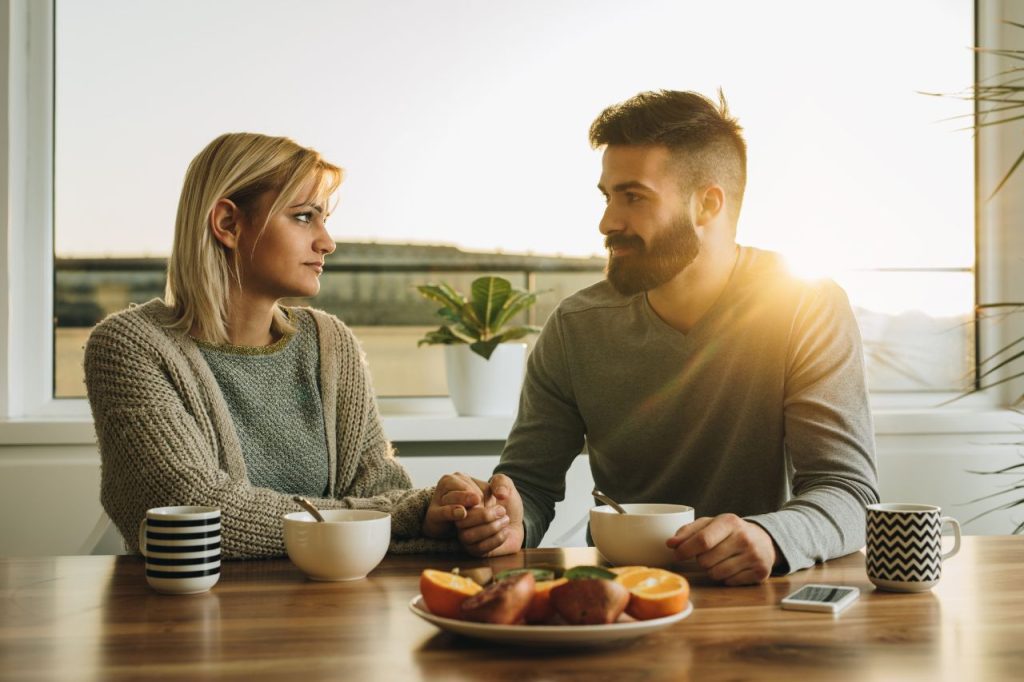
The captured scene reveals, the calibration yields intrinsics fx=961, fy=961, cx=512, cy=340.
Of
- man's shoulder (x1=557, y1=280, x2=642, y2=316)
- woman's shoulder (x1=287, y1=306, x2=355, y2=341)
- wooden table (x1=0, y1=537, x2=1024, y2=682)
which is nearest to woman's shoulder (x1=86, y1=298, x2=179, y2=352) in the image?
woman's shoulder (x1=287, y1=306, x2=355, y2=341)

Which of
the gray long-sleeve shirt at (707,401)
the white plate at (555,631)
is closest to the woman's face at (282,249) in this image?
the gray long-sleeve shirt at (707,401)

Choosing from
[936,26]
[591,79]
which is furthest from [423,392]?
[936,26]

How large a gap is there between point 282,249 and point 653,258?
2.26 ft

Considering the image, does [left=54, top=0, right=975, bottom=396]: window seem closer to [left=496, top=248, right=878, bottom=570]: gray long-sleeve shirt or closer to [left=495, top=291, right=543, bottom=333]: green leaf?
[left=495, top=291, right=543, bottom=333]: green leaf

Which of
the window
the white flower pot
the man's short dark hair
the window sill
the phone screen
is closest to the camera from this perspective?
the phone screen

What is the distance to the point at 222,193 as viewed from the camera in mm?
1733

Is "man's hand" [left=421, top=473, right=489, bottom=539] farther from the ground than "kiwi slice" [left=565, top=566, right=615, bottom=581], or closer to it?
closer to it

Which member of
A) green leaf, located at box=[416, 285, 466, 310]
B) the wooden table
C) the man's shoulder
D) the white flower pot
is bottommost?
the wooden table

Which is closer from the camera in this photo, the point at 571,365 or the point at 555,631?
the point at 555,631

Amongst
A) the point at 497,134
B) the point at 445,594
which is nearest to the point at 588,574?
the point at 445,594

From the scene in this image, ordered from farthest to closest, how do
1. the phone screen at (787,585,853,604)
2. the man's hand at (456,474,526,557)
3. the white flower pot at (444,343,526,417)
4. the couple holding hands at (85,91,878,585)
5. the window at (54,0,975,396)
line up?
the window at (54,0,975,396)
the white flower pot at (444,343,526,417)
the couple holding hands at (85,91,878,585)
the man's hand at (456,474,526,557)
the phone screen at (787,585,853,604)

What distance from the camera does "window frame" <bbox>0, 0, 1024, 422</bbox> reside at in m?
2.64

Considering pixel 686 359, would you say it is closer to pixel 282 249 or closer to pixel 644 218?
pixel 644 218

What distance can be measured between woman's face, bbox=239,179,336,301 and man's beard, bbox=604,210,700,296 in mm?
562
